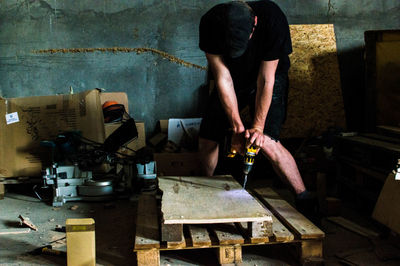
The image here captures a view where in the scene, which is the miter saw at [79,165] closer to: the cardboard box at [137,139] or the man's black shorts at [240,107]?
the cardboard box at [137,139]

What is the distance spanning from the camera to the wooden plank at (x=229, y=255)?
2117 mm

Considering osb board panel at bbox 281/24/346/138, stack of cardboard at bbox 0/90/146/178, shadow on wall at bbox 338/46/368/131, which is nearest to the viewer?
stack of cardboard at bbox 0/90/146/178

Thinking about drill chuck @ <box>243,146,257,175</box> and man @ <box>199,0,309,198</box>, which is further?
drill chuck @ <box>243,146,257,175</box>

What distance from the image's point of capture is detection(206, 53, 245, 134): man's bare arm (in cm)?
263

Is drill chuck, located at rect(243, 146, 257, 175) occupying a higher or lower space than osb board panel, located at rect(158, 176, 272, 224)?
higher

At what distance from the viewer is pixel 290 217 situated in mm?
2385

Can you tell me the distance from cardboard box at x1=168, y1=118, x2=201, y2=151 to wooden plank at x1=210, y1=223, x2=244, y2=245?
1914 mm

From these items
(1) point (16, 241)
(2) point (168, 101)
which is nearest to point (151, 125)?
(2) point (168, 101)

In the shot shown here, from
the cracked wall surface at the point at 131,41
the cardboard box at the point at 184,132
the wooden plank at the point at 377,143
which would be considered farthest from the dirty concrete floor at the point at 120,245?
the cracked wall surface at the point at 131,41

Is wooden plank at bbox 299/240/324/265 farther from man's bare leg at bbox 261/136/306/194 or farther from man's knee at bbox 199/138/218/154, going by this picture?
man's knee at bbox 199/138/218/154

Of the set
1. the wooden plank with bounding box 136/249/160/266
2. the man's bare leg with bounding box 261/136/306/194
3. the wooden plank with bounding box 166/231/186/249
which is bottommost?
the wooden plank with bounding box 136/249/160/266

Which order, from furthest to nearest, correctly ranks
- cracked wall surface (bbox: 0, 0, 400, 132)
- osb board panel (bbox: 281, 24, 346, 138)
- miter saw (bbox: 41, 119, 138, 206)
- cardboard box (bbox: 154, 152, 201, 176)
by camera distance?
Answer: osb board panel (bbox: 281, 24, 346, 138) → cracked wall surface (bbox: 0, 0, 400, 132) → cardboard box (bbox: 154, 152, 201, 176) → miter saw (bbox: 41, 119, 138, 206)

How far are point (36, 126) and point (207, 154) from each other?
6.09 feet

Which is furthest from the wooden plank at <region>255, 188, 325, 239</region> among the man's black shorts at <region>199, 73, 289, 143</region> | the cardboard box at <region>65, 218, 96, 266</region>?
the cardboard box at <region>65, 218, 96, 266</region>
